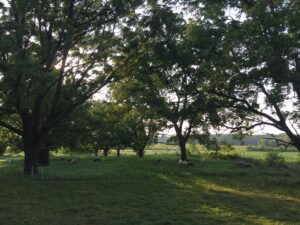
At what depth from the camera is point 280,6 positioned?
18.8 metres

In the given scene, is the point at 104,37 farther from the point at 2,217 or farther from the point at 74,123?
the point at 2,217

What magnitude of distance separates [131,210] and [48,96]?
12.4m

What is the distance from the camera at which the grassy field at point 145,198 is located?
12.6 m

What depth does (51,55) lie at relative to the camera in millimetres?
21453

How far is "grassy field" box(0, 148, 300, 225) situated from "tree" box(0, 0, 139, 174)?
3764 millimetres

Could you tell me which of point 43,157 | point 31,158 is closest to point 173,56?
point 31,158

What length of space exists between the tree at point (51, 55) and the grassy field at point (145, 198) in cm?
376

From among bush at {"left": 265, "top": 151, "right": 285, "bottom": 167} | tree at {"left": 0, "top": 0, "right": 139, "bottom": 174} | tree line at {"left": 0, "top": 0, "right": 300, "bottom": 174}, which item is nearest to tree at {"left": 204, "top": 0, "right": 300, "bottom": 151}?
tree line at {"left": 0, "top": 0, "right": 300, "bottom": 174}

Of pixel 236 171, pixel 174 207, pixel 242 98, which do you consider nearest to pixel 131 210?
pixel 174 207

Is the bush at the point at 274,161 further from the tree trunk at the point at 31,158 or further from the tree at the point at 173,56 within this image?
the tree trunk at the point at 31,158

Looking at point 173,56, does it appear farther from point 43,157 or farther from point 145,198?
point 43,157

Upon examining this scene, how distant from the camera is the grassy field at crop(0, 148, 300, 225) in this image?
12570mm

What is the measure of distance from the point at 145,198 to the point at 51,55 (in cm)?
933

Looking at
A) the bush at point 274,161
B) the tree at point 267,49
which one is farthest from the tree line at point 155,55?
the bush at point 274,161
